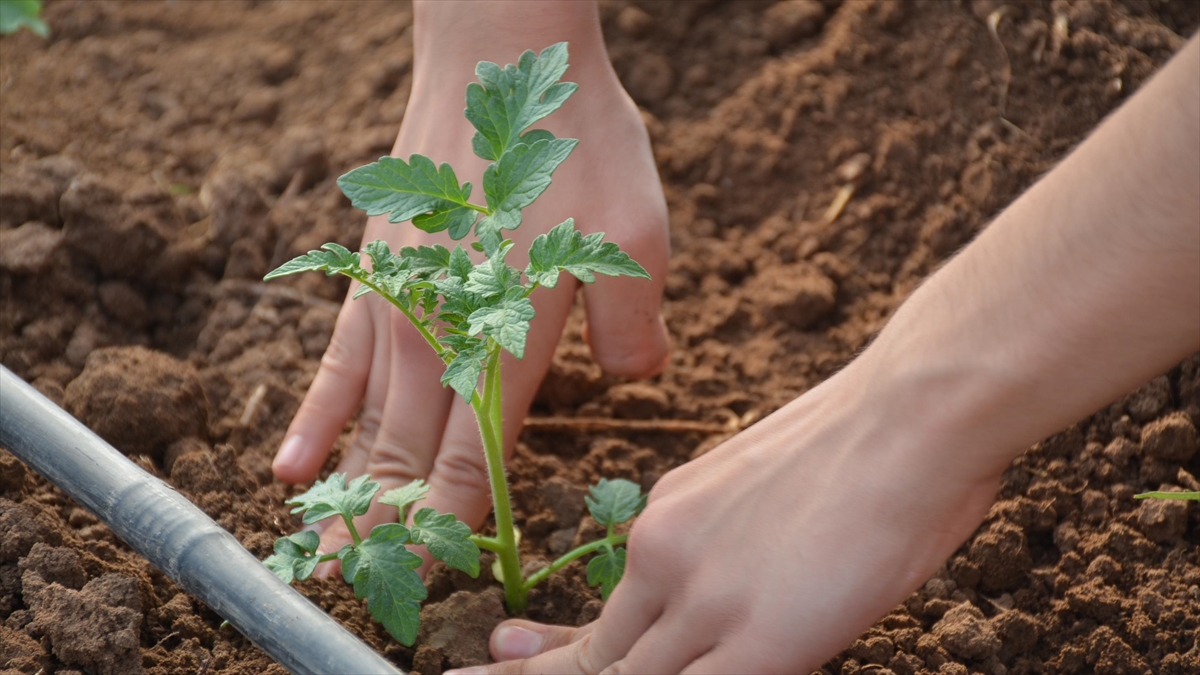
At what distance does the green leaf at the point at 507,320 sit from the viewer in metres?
1.46

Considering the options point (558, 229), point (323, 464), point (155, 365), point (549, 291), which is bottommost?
point (323, 464)

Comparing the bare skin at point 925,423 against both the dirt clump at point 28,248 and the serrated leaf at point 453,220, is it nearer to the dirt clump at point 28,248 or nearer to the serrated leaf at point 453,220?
the serrated leaf at point 453,220

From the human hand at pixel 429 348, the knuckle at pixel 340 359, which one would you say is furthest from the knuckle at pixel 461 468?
the knuckle at pixel 340 359

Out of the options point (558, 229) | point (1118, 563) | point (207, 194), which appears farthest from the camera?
point (207, 194)

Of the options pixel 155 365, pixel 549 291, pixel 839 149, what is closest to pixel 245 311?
pixel 155 365

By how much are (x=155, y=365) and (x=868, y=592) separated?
161 cm

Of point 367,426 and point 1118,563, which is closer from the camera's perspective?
Answer: point 1118,563

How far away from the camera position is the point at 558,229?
5.20ft

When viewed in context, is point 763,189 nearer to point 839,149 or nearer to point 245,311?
point 839,149

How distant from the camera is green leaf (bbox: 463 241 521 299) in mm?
1549

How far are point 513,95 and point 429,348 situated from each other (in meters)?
0.67

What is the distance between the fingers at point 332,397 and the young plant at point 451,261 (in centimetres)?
49

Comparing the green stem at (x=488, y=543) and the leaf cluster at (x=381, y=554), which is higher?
the leaf cluster at (x=381, y=554)

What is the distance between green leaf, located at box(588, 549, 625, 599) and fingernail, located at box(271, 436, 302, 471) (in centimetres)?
70
